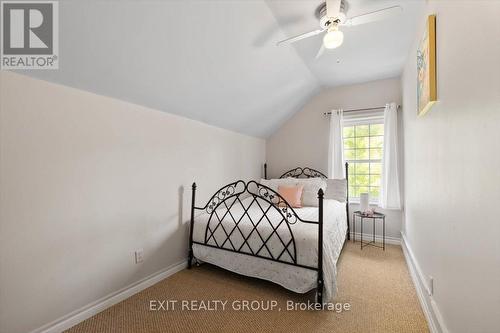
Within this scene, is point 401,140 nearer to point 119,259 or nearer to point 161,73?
point 161,73

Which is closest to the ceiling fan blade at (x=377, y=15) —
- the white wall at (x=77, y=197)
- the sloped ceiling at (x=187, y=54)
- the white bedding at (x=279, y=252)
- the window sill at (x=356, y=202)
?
the sloped ceiling at (x=187, y=54)

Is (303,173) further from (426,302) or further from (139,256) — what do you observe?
(139,256)

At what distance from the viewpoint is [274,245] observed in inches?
84.4

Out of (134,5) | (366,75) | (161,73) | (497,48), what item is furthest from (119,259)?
(366,75)

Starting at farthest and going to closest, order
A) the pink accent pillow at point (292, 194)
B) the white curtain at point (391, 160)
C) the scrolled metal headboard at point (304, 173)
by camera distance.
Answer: the scrolled metal headboard at point (304, 173) → the white curtain at point (391, 160) → the pink accent pillow at point (292, 194)

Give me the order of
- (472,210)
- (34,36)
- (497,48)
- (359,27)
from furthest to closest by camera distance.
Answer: (359,27)
(34,36)
(472,210)
(497,48)

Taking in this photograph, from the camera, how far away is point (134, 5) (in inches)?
58.9

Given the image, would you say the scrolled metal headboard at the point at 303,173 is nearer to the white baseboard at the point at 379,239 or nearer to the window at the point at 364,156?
the window at the point at 364,156

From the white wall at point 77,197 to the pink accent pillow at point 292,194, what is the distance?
55.8 inches

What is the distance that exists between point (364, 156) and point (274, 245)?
8.65 ft

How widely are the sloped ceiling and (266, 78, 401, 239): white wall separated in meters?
0.47

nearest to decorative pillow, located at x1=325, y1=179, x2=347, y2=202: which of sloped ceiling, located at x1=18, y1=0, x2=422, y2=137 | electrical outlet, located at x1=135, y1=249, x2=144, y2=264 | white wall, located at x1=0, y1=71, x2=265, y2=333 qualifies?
sloped ceiling, located at x1=18, y1=0, x2=422, y2=137

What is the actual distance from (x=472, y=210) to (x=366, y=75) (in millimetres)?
3039

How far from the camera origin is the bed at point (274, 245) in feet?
6.41
